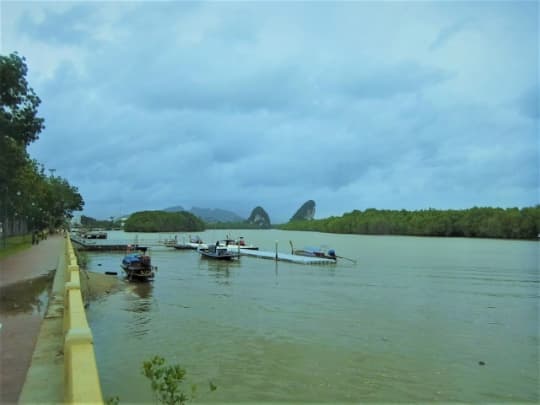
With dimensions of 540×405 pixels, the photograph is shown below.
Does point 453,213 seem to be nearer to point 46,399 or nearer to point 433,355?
point 433,355

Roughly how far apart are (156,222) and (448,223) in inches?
3567

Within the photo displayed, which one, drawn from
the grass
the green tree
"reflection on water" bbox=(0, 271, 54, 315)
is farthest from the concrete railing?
the grass

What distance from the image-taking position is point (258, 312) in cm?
2170

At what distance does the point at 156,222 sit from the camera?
160 meters

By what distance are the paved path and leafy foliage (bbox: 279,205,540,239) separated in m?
97.9

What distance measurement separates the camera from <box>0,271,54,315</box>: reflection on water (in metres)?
12.8

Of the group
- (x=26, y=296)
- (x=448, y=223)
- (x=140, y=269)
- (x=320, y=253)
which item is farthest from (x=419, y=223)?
(x=26, y=296)

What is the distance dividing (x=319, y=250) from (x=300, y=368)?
43290 mm

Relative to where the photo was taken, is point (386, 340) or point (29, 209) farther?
point (29, 209)

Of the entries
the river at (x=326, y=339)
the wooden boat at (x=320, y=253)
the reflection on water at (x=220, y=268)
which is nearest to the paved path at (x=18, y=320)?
the river at (x=326, y=339)

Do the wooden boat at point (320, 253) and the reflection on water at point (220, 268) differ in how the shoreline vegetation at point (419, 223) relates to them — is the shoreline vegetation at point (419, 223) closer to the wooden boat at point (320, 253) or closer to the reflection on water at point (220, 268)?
the wooden boat at point (320, 253)

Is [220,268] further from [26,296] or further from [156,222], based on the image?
[156,222]

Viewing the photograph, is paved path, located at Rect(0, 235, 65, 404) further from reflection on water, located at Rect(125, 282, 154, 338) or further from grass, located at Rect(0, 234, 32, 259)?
grass, located at Rect(0, 234, 32, 259)

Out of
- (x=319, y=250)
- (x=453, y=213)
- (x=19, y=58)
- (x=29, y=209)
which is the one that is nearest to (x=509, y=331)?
(x=19, y=58)
